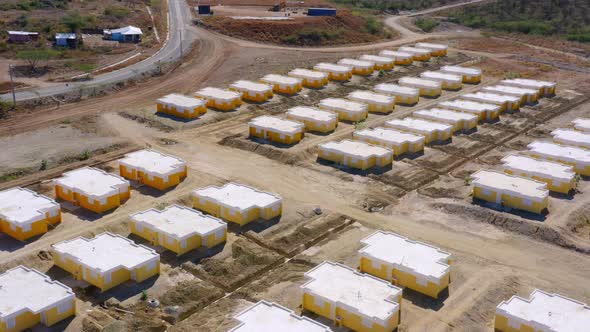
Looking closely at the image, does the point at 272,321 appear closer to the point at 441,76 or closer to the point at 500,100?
the point at 500,100

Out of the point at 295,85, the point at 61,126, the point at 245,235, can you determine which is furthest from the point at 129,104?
the point at 245,235

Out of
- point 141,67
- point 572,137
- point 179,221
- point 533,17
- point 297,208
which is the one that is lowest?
point 297,208

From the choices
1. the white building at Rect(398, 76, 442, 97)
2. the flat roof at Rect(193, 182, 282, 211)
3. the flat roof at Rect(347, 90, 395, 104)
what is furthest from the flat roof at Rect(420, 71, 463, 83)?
the flat roof at Rect(193, 182, 282, 211)

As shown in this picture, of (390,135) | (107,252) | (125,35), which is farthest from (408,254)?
(125,35)

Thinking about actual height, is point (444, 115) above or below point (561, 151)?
above

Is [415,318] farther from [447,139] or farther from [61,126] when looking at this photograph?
[61,126]

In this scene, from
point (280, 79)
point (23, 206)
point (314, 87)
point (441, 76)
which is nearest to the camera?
point (23, 206)
